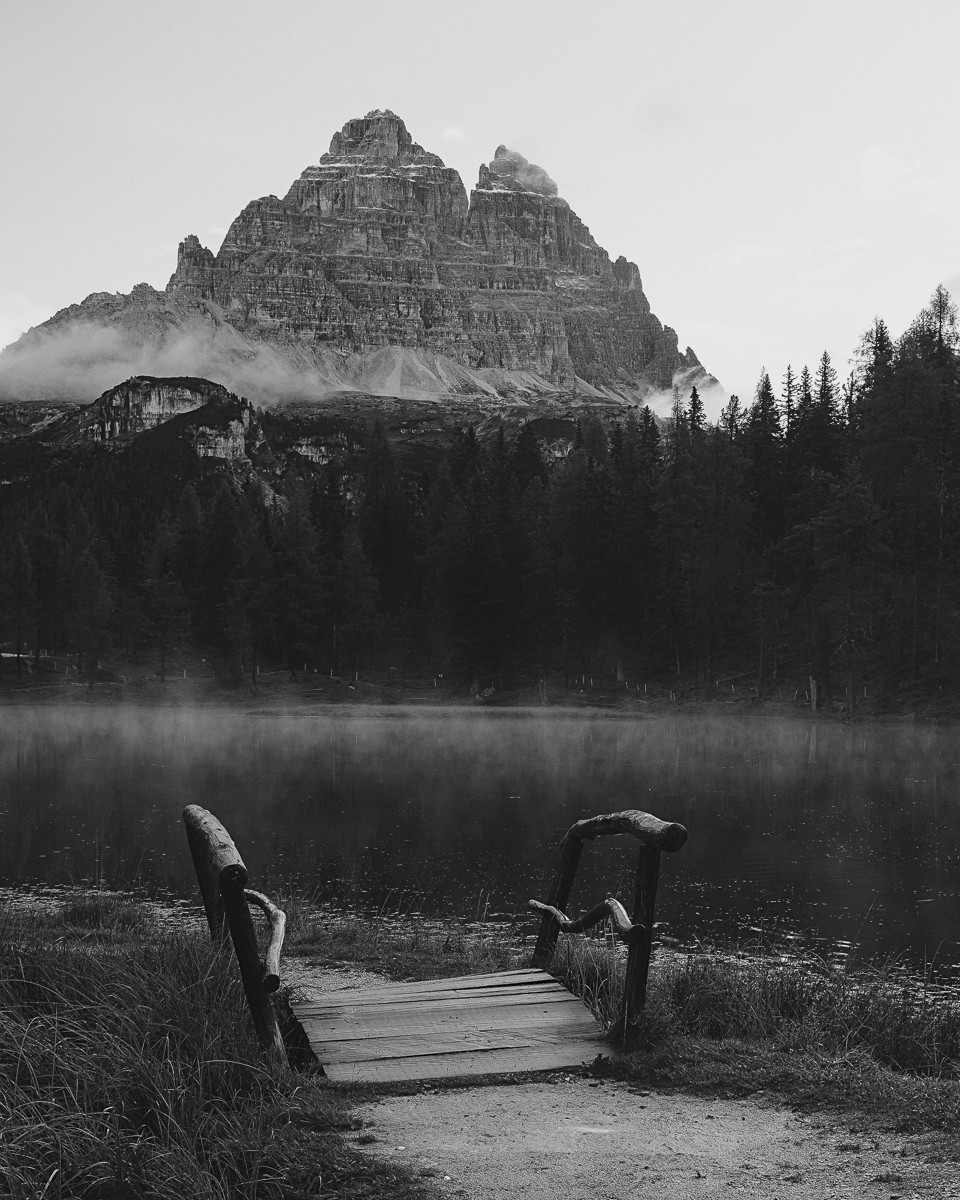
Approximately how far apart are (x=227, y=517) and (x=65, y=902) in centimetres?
8644

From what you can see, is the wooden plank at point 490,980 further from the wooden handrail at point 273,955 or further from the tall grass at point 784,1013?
the wooden handrail at point 273,955

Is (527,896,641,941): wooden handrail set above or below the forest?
below

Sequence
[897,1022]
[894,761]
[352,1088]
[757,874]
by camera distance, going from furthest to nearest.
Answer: [894,761], [757,874], [897,1022], [352,1088]

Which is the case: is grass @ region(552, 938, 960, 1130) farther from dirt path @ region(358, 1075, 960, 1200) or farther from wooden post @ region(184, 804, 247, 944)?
wooden post @ region(184, 804, 247, 944)

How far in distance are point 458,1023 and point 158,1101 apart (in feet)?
8.20

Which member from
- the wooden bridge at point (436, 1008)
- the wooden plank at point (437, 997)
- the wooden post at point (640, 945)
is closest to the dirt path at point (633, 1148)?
the wooden bridge at point (436, 1008)

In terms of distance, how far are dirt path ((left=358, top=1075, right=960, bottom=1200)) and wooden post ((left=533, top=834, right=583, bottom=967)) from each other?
302cm

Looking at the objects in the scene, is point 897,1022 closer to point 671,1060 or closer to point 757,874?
point 671,1060

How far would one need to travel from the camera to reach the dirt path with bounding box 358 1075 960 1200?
213 inches

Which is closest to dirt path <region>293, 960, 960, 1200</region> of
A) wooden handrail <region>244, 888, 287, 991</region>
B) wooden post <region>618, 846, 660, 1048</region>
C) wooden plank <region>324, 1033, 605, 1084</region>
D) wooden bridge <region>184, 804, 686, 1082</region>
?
wooden plank <region>324, 1033, 605, 1084</region>

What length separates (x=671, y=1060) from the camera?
24.0 ft

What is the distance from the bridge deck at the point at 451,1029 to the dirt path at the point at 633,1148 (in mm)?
380

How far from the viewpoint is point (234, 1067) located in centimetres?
647

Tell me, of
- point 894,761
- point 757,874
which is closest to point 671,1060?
point 757,874
